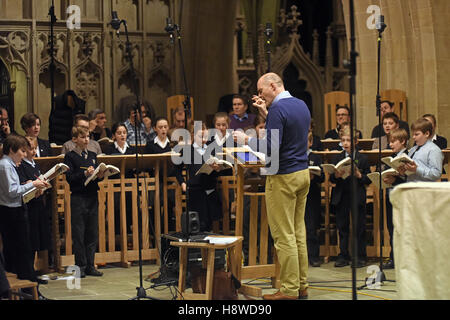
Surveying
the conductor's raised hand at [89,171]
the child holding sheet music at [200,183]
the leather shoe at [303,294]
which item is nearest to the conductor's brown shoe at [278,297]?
the leather shoe at [303,294]

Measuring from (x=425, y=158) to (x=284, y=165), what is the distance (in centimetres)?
158

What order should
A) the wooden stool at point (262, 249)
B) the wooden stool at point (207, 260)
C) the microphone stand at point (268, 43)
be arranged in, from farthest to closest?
1. the microphone stand at point (268, 43)
2. the wooden stool at point (262, 249)
3. the wooden stool at point (207, 260)

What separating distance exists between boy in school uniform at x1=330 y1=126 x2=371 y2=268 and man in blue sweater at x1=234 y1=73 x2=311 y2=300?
1875 millimetres

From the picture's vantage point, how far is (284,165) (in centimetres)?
573

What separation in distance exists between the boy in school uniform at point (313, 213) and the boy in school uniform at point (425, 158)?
1231mm

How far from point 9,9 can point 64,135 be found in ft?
12.0

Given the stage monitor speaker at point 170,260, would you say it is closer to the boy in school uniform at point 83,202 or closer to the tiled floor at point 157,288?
the tiled floor at point 157,288

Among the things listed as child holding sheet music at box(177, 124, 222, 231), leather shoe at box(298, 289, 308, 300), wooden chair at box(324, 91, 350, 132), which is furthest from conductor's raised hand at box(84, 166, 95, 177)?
wooden chair at box(324, 91, 350, 132)

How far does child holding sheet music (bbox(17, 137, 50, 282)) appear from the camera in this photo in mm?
6414

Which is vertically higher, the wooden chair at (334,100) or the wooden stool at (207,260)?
the wooden chair at (334,100)

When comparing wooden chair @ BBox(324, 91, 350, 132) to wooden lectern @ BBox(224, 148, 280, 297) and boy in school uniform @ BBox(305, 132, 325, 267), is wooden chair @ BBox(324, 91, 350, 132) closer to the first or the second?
boy in school uniform @ BBox(305, 132, 325, 267)

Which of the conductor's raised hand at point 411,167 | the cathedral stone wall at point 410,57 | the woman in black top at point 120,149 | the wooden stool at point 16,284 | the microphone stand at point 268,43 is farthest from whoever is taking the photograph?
the cathedral stone wall at point 410,57

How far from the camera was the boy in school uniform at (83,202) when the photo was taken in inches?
282

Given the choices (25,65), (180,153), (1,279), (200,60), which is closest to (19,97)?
(25,65)
